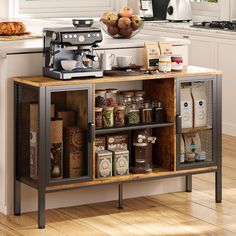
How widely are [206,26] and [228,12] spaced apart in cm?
46

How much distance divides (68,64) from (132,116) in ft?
1.62

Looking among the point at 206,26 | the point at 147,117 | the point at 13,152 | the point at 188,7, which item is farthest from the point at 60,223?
the point at 188,7

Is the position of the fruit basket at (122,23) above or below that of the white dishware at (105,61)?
above

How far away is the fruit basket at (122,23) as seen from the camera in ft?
17.0

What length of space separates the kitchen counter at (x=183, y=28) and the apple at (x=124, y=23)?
182 centimetres

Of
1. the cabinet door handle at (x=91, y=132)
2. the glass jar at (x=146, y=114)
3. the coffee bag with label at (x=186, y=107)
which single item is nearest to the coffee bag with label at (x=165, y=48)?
the coffee bag with label at (x=186, y=107)

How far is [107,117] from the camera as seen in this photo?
465 cm

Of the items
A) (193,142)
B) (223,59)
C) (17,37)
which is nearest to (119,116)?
(193,142)

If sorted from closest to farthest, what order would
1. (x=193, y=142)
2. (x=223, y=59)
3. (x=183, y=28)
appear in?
(x=193, y=142), (x=223, y=59), (x=183, y=28)

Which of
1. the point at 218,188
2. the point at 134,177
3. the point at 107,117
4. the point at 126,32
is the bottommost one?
the point at 218,188

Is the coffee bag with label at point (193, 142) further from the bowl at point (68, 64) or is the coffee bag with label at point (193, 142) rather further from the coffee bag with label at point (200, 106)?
the bowl at point (68, 64)

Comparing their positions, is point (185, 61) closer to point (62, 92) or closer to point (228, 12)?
point (62, 92)

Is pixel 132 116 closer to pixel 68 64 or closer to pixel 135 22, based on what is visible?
pixel 68 64

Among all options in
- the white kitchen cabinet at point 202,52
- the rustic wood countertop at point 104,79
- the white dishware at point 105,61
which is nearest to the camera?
the rustic wood countertop at point 104,79
